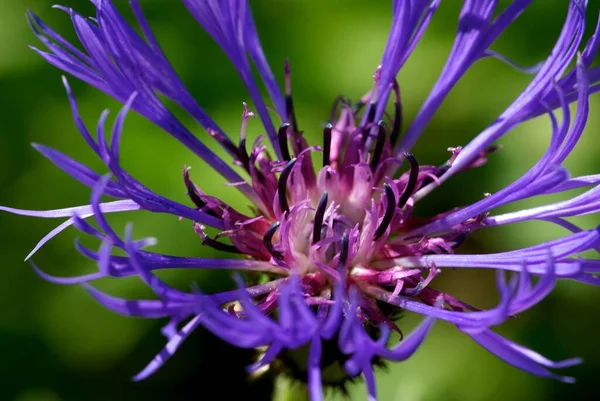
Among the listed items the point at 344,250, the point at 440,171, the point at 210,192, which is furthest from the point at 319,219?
the point at 210,192

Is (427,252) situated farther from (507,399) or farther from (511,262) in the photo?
(507,399)

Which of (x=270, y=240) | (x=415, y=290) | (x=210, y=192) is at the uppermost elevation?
(x=270, y=240)

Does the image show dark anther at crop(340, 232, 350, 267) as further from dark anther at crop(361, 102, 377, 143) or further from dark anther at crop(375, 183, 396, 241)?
dark anther at crop(361, 102, 377, 143)

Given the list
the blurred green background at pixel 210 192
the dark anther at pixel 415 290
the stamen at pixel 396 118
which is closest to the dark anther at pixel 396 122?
the stamen at pixel 396 118

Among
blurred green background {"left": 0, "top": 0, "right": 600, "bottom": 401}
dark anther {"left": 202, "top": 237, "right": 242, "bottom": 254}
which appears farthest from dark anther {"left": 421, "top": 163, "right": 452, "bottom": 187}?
blurred green background {"left": 0, "top": 0, "right": 600, "bottom": 401}

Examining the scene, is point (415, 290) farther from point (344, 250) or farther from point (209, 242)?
point (209, 242)

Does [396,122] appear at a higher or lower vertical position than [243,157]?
lower

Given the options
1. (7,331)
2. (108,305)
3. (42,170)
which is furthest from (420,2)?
(7,331)
